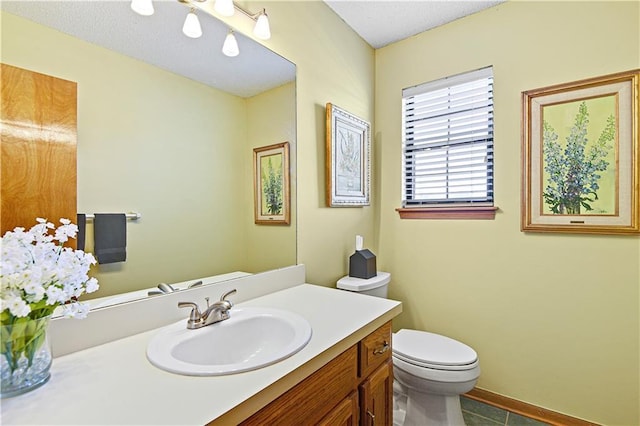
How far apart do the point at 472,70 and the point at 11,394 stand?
2.49 meters

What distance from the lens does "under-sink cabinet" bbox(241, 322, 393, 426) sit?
0.78 m

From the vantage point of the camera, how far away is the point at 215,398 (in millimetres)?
657

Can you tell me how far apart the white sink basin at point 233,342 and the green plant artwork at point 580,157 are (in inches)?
63.6

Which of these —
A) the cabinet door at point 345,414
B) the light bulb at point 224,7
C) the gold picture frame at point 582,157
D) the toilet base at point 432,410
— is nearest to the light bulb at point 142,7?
the light bulb at point 224,7

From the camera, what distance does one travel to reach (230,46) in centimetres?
135

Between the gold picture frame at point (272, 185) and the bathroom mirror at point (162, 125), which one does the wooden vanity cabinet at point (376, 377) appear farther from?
the gold picture frame at point (272, 185)

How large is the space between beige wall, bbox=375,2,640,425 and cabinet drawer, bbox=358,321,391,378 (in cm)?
102

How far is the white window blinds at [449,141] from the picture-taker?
2012 mm

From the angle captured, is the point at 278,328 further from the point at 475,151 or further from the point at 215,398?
the point at 475,151

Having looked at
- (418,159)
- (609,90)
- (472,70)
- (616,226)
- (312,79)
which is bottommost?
(616,226)

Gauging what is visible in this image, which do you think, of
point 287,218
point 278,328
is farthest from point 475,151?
point 278,328

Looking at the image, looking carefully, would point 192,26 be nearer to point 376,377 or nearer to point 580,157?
point 376,377

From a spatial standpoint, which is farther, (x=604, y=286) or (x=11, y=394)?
(x=604, y=286)

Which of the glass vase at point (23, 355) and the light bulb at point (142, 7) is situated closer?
the glass vase at point (23, 355)
